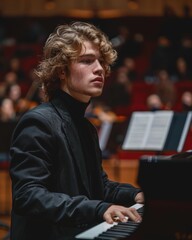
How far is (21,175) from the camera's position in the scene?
2330 millimetres

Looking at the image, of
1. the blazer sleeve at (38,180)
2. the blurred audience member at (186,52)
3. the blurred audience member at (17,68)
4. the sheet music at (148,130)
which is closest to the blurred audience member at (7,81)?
the blurred audience member at (17,68)

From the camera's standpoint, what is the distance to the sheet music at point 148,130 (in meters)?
5.48

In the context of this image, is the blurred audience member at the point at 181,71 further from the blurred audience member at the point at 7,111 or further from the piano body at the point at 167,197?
the piano body at the point at 167,197

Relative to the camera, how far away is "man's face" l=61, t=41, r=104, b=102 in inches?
102

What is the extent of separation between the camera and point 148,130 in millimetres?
5617

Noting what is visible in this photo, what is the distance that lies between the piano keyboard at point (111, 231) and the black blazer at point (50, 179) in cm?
14

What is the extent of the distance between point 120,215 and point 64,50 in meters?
0.80

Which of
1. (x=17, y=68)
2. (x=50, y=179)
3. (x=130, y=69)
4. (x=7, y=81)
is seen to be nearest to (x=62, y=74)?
(x=50, y=179)

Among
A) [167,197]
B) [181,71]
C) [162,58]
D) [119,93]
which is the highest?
[167,197]

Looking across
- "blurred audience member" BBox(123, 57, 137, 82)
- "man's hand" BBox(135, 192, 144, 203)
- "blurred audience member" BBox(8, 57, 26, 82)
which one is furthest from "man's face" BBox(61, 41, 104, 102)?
"blurred audience member" BBox(123, 57, 137, 82)

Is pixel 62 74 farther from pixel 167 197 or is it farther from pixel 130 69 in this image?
pixel 130 69

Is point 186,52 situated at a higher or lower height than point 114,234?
lower

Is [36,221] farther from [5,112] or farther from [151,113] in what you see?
[5,112]

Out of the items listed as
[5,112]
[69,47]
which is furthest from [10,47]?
[69,47]
